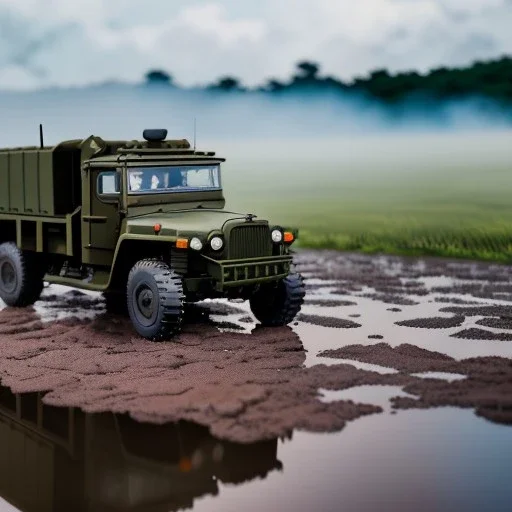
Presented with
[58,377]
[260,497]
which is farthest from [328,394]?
[58,377]

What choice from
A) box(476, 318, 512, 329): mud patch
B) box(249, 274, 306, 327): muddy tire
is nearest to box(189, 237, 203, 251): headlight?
box(249, 274, 306, 327): muddy tire

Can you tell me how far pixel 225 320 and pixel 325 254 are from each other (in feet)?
28.4

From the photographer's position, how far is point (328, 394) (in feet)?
22.4

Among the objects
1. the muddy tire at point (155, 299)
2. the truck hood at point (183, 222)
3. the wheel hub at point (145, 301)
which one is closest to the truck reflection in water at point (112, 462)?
the muddy tire at point (155, 299)

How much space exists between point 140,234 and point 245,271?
134 cm

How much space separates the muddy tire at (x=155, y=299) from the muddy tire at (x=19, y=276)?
2667 mm

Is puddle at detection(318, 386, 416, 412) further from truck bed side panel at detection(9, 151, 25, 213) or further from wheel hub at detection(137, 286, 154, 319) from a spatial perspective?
truck bed side panel at detection(9, 151, 25, 213)

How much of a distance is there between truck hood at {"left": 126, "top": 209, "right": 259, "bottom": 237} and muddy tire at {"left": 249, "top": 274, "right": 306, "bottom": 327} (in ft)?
3.37

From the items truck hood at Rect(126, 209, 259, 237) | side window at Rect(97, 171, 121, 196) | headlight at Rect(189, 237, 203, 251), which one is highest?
side window at Rect(97, 171, 121, 196)

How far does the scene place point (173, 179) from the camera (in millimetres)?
9984

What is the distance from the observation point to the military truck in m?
8.91

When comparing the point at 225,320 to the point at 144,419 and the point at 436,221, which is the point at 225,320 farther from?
the point at 436,221

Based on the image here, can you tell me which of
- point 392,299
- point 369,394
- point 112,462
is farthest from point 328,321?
point 112,462

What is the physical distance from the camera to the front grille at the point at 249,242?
29.3ft
